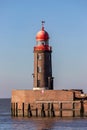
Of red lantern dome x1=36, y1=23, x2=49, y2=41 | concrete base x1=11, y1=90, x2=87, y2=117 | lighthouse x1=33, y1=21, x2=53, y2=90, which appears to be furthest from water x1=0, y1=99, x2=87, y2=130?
red lantern dome x1=36, y1=23, x2=49, y2=41

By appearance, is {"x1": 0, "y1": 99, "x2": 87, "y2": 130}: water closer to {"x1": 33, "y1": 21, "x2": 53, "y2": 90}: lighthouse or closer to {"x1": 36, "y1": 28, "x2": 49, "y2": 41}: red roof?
{"x1": 33, "y1": 21, "x2": 53, "y2": 90}: lighthouse

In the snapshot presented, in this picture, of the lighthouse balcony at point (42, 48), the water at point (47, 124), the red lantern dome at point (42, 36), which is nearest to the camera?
the water at point (47, 124)

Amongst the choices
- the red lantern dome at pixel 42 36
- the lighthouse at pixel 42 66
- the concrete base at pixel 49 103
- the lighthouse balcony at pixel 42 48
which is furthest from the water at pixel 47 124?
the red lantern dome at pixel 42 36

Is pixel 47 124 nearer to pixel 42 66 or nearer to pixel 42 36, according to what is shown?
pixel 42 66

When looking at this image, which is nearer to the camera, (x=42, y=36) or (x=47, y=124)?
(x=47, y=124)

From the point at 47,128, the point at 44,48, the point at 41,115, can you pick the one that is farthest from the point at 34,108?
the point at 47,128

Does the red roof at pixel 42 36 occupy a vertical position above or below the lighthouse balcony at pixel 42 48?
above

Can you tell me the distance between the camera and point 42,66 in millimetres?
79438

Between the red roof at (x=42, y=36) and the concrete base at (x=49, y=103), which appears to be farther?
the red roof at (x=42, y=36)

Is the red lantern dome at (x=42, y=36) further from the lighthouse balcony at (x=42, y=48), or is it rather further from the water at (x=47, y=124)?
the water at (x=47, y=124)

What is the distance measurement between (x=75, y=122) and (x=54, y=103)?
31.3 feet

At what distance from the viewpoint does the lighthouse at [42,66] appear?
259 feet

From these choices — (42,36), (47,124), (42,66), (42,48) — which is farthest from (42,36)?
(47,124)

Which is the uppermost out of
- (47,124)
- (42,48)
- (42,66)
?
(42,48)
